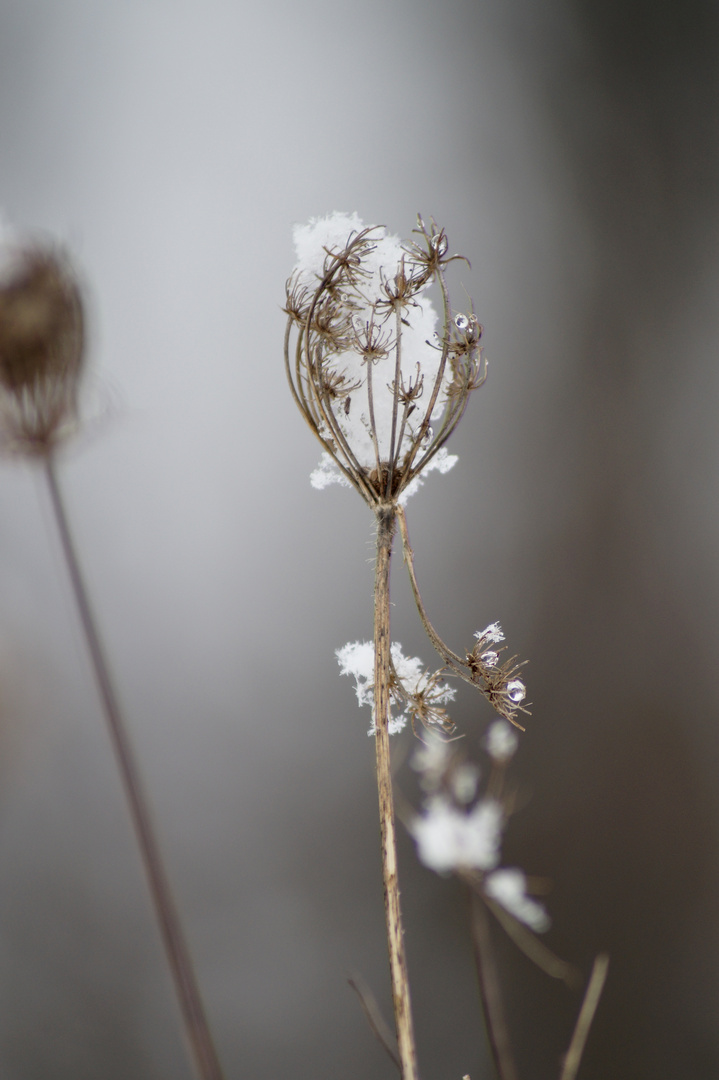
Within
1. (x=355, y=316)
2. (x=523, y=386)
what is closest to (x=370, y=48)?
(x=523, y=386)

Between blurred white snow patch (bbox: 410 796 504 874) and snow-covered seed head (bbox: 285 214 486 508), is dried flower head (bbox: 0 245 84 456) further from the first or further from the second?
blurred white snow patch (bbox: 410 796 504 874)

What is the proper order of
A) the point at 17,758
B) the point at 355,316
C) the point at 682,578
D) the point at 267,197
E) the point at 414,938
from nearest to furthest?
the point at 355,316
the point at 17,758
the point at 267,197
the point at 414,938
the point at 682,578

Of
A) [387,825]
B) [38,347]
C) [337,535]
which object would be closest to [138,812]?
[387,825]

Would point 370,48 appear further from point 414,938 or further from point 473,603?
point 414,938

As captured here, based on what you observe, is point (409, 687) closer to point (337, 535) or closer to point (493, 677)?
point (493, 677)

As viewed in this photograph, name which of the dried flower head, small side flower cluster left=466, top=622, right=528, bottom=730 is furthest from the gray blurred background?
small side flower cluster left=466, top=622, right=528, bottom=730
